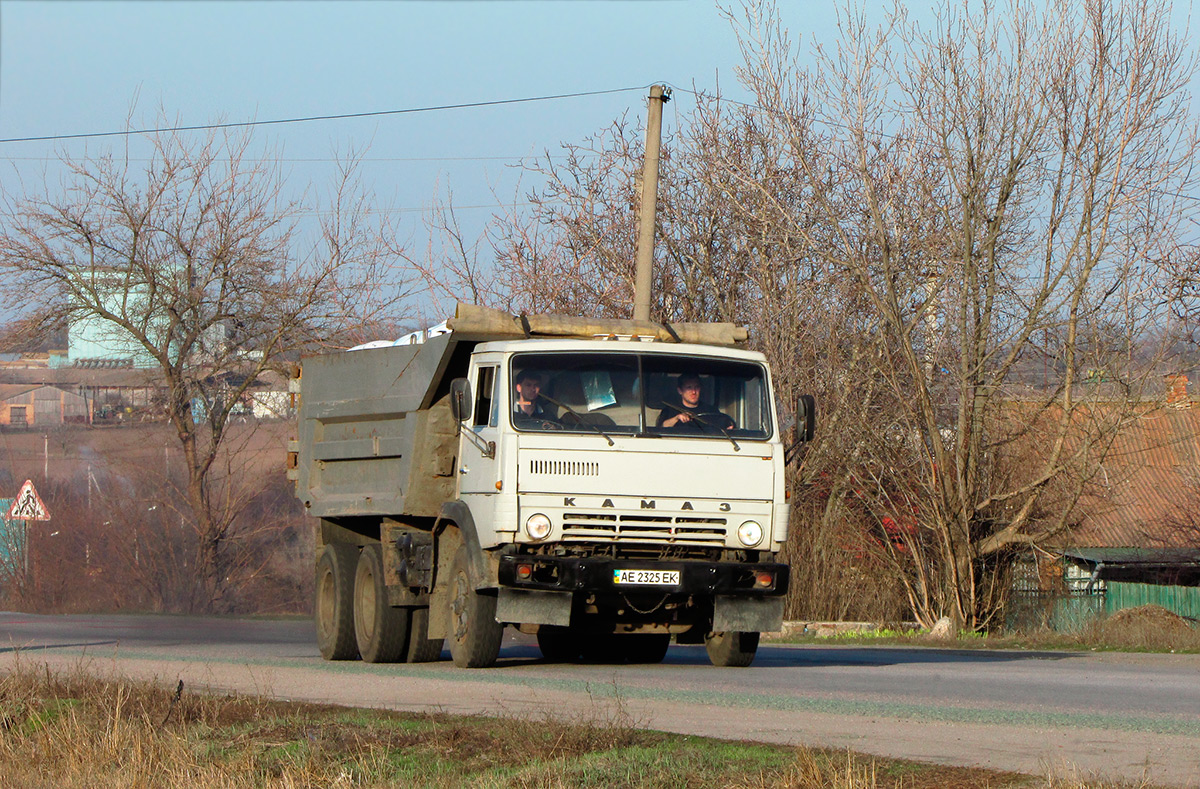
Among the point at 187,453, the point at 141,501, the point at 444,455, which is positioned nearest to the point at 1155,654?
the point at 444,455

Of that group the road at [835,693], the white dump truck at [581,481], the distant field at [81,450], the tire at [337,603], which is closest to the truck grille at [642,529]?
the white dump truck at [581,481]

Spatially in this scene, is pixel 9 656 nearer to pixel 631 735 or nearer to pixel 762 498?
pixel 762 498

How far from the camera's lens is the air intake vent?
12.5 m

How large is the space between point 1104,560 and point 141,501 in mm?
22684

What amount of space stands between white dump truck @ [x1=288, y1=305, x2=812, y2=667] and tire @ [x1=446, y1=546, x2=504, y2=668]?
20 millimetres

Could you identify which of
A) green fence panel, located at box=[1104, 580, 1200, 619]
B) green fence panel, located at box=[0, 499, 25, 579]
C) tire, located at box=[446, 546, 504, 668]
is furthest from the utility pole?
green fence panel, located at box=[0, 499, 25, 579]

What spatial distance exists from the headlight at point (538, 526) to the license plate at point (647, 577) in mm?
631

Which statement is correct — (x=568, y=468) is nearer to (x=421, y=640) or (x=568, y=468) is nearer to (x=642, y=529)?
(x=642, y=529)

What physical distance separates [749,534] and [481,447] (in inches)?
91.4

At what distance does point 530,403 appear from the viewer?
12789 mm

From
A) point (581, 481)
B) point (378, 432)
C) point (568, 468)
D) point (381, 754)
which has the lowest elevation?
point (381, 754)

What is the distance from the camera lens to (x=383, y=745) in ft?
27.6

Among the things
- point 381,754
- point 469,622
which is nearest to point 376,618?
point 469,622

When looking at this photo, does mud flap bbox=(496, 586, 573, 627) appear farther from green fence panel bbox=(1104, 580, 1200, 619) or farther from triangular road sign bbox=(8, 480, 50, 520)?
triangular road sign bbox=(8, 480, 50, 520)
